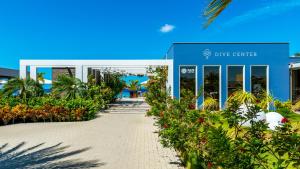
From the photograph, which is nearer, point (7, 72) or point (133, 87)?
point (7, 72)

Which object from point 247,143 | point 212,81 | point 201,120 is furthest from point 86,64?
point 247,143

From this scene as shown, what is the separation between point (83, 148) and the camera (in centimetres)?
930

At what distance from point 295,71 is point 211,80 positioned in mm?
7545

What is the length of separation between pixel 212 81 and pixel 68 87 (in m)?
8.60

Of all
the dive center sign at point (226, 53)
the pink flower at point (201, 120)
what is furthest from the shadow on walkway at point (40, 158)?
the dive center sign at point (226, 53)

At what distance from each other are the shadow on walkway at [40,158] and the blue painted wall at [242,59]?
11.7 m

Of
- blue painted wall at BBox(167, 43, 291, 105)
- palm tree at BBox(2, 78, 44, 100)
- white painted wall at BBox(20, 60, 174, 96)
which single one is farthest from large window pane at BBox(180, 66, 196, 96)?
palm tree at BBox(2, 78, 44, 100)

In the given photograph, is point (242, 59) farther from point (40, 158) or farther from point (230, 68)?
point (40, 158)

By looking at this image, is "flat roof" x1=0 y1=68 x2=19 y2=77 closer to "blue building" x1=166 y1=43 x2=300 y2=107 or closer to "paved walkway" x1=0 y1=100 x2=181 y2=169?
"blue building" x1=166 y1=43 x2=300 y2=107

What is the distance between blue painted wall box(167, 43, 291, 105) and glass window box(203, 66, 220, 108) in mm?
260

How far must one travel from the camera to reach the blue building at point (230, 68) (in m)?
19.8

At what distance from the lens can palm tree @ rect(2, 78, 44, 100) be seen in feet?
59.7

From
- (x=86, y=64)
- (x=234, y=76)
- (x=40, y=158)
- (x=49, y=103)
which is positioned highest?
(x=86, y=64)

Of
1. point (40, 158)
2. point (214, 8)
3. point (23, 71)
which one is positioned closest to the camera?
point (214, 8)
